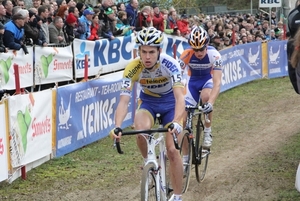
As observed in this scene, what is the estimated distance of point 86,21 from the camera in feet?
46.0

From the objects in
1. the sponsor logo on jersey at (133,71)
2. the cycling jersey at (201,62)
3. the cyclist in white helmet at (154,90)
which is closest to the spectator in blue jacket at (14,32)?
the cycling jersey at (201,62)

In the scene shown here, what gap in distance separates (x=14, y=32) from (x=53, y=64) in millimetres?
1271

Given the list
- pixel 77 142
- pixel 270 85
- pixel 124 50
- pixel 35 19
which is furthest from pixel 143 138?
pixel 270 85

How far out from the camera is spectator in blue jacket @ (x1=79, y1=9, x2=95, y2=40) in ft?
45.9

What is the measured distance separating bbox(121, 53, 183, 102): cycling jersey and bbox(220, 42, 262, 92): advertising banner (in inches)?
463

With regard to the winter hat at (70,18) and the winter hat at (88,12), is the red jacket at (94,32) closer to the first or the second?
the winter hat at (88,12)

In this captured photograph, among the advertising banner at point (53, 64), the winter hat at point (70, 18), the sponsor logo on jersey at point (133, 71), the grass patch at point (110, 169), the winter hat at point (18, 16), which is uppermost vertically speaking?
the winter hat at point (18, 16)

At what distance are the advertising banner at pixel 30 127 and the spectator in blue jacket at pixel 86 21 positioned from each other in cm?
469

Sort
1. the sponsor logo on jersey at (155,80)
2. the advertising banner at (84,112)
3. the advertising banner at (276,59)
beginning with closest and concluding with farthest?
the sponsor logo on jersey at (155,80)
the advertising banner at (84,112)
the advertising banner at (276,59)

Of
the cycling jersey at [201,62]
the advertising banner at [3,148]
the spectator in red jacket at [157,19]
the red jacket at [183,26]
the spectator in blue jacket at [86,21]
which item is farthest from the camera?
the red jacket at [183,26]

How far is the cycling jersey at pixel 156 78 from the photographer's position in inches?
254

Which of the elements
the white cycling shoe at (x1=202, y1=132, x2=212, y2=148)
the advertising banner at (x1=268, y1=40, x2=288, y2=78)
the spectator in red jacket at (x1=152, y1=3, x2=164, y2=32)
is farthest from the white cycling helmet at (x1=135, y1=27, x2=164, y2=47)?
the advertising banner at (x1=268, y1=40, x2=288, y2=78)

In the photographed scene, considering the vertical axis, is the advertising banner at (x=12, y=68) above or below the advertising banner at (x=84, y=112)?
above

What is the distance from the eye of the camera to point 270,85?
20656 mm
